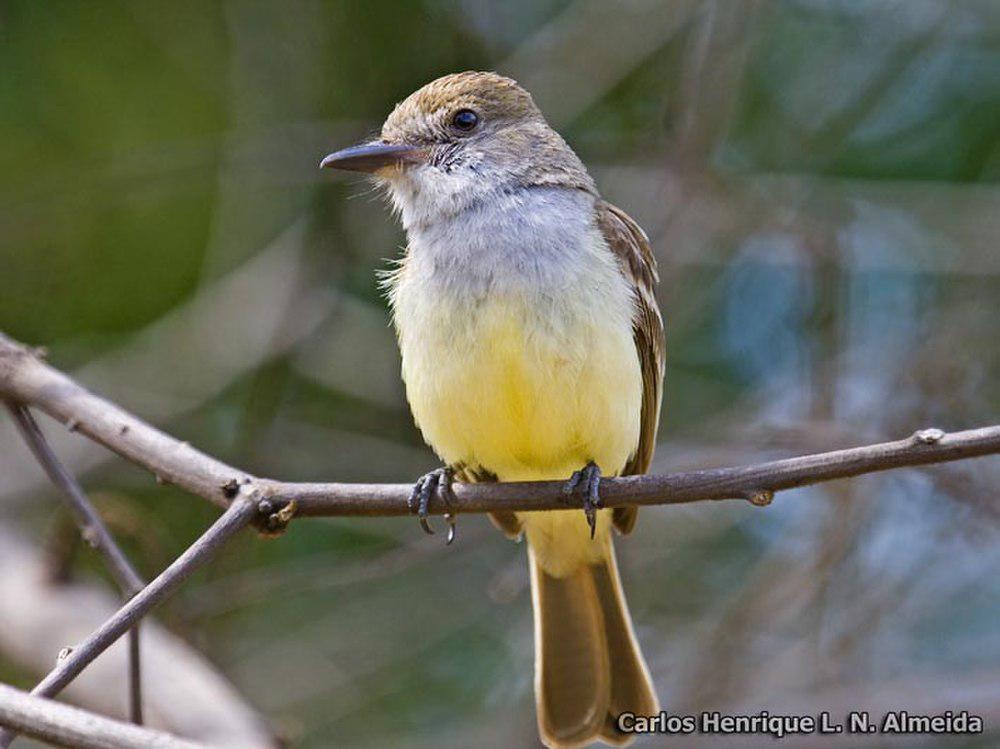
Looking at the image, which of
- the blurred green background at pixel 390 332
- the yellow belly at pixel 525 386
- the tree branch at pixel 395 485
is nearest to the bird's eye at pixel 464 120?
the yellow belly at pixel 525 386

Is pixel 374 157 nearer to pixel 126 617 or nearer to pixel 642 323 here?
pixel 642 323

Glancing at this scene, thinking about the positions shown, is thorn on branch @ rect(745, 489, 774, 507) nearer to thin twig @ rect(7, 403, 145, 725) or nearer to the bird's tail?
thin twig @ rect(7, 403, 145, 725)

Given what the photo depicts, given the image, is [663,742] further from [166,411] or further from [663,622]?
[166,411]

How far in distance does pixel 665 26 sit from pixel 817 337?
4.65 ft

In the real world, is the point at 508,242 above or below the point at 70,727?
above

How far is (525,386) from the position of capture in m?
3.44

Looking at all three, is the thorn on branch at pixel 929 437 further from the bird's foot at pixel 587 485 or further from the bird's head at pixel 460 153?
the bird's head at pixel 460 153

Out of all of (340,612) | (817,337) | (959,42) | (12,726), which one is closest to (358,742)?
(340,612)

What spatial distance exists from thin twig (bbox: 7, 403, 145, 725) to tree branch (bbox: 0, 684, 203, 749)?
1.30 feet

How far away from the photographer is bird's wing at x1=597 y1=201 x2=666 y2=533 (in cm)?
388

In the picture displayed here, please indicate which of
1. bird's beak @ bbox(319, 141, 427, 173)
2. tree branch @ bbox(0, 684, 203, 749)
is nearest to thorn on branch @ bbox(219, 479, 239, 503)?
tree branch @ bbox(0, 684, 203, 749)

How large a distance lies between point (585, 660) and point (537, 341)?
1.05 meters

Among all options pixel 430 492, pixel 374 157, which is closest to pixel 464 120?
pixel 374 157

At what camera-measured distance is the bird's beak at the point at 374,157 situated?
392cm
